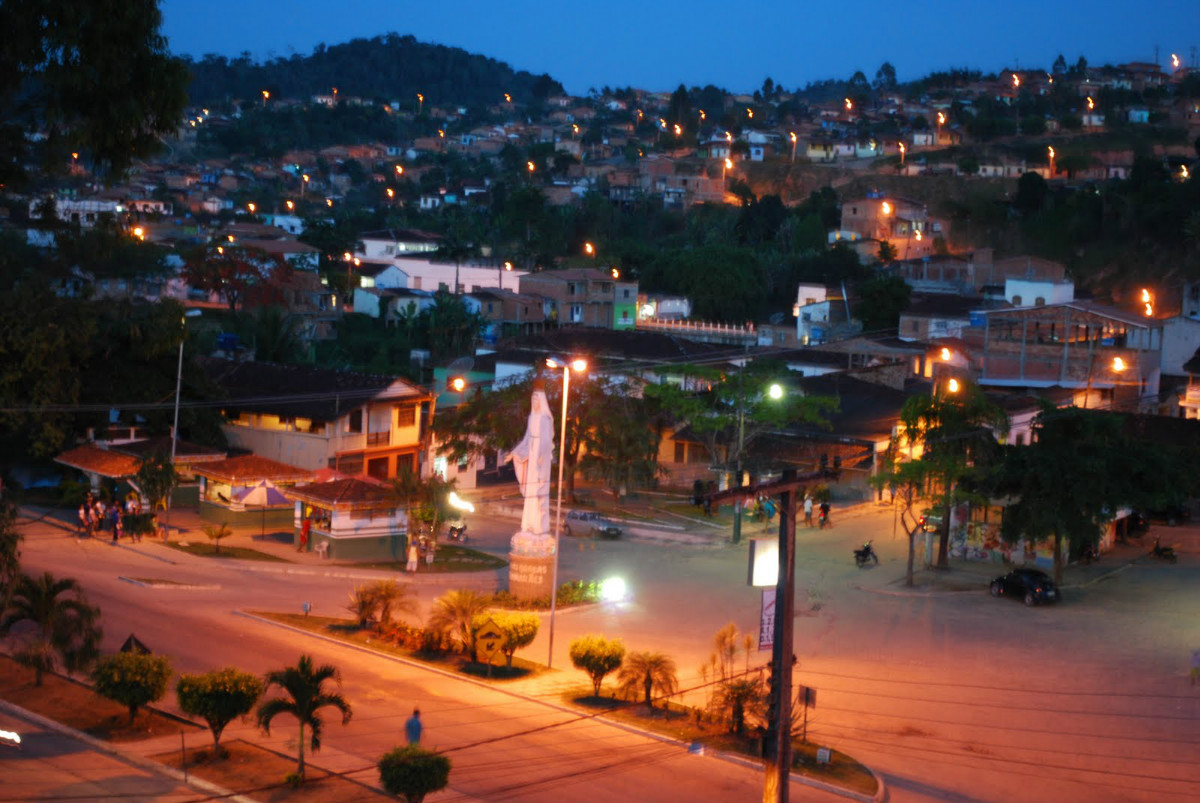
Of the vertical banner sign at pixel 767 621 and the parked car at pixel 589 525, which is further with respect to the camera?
the parked car at pixel 589 525

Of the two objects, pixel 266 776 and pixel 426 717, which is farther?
pixel 426 717

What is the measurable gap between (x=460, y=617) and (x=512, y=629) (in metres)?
1.17

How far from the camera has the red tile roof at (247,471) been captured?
3006 cm

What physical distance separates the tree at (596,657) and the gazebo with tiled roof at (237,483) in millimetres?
13432

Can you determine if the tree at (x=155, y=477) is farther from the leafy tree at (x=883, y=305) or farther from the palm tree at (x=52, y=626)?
the leafy tree at (x=883, y=305)

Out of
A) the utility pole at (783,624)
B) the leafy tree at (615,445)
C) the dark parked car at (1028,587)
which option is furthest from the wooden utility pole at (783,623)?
the leafy tree at (615,445)

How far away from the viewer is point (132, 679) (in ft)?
51.5

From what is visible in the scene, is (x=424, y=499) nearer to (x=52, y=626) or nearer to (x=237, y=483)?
(x=237, y=483)

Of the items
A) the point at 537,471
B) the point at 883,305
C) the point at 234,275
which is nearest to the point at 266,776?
the point at 537,471

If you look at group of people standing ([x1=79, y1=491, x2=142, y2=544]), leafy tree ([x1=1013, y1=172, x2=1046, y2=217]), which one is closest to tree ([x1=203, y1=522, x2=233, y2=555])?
group of people standing ([x1=79, y1=491, x2=142, y2=544])

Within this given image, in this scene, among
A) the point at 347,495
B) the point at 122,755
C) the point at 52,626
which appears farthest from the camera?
the point at 347,495

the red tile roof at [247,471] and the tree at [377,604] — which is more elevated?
the red tile roof at [247,471]

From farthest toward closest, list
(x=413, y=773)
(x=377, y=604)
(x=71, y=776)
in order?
(x=377, y=604), (x=71, y=776), (x=413, y=773)

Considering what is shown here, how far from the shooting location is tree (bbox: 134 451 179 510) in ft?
93.0
